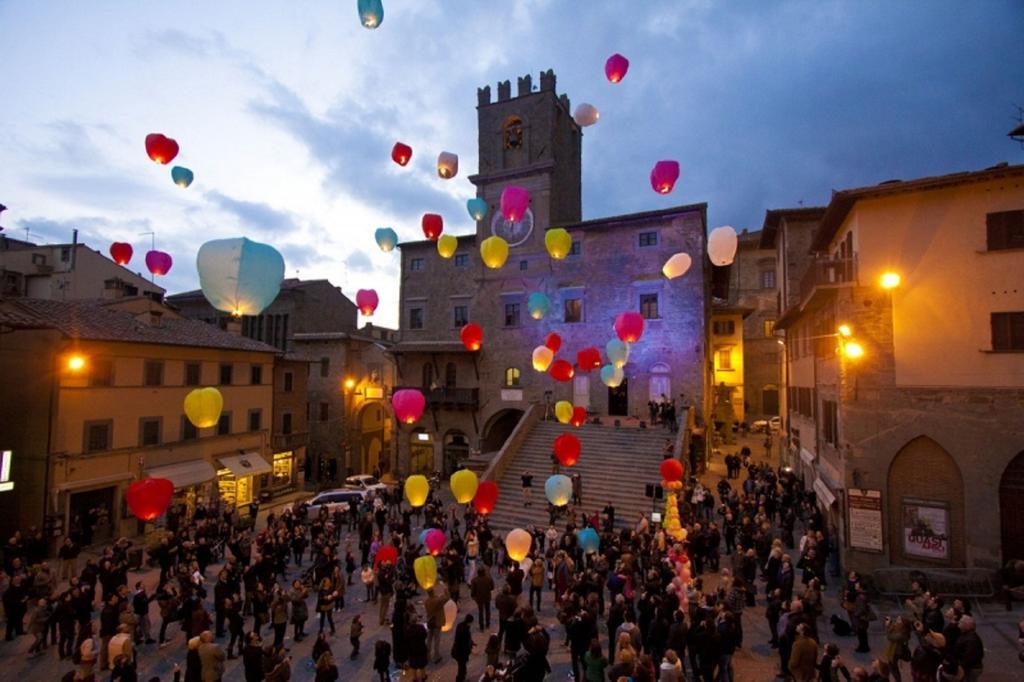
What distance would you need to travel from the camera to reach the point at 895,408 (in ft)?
51.1

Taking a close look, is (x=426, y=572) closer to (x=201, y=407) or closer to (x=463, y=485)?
(x=463, y=485)

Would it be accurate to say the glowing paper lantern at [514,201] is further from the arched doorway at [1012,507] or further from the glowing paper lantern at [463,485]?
the arched doorway at [1012,507]

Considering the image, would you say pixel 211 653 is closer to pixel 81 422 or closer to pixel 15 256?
pixel 81 422

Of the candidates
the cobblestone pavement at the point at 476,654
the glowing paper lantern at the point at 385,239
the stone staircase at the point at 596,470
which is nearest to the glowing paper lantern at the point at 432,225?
the glowing paper lantern at the point at 385,239

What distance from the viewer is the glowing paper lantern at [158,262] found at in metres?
19.3

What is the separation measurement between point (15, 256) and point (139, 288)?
7.30m

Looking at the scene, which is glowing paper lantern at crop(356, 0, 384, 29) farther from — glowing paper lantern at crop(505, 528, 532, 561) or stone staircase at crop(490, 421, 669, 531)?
stone staircase at crop(490, 421, 669, 531)

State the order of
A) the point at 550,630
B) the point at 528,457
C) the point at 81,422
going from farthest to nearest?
the point at 528,457, the point at 81,422, the point at 550,630

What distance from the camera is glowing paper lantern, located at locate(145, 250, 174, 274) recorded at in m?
19.3

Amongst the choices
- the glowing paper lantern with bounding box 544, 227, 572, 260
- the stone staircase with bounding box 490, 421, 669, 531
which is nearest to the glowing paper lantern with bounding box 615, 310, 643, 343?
the glowing paper lantern with bounding box 544, 227, 572, 260

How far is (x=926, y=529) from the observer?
1515cm

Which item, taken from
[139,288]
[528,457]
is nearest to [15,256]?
[139,288]

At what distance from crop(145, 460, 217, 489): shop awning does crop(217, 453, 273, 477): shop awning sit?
1049mm

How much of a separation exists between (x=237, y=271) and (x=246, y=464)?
21380 millimetres
